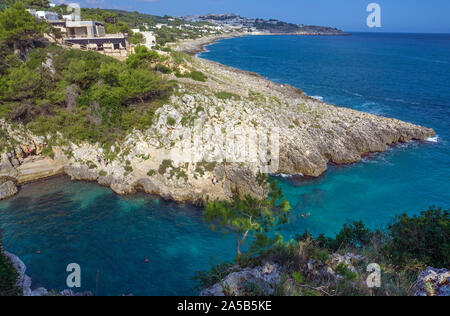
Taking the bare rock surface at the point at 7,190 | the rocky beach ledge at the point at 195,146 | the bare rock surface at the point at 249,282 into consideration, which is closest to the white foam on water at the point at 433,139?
the rocky beach ledge at the point at 195,146

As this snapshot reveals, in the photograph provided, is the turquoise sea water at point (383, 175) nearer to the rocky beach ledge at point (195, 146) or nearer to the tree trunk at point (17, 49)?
the rocky beach ledge at point (195, 146)

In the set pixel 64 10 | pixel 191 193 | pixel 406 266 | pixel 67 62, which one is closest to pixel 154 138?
pixel 191 193

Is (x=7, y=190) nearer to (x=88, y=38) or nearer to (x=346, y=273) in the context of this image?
(x=346, y=273)

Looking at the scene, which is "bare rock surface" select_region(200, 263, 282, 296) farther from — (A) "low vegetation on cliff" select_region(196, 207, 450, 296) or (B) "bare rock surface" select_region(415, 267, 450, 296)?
(B) "bare rock surface" select_region(415, 267, 450, 296)

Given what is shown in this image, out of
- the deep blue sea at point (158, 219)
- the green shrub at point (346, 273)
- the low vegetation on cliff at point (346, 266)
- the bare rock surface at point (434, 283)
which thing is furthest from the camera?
the deep blue sea at point (158, 219)

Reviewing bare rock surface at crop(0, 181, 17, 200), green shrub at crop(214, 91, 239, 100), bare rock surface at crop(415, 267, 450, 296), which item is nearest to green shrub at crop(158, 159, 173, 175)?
green shrub at crop(214, 91, 239, 100)

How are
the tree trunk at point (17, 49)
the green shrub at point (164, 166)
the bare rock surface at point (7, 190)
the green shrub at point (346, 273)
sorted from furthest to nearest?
the tree trunk at point (17, 49) → the green shrub at point (164, 166) → the bare rock surface at point (7, 190) → the green shrub at point (346, 273)

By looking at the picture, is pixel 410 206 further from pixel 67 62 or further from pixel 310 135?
pixel 67 62
